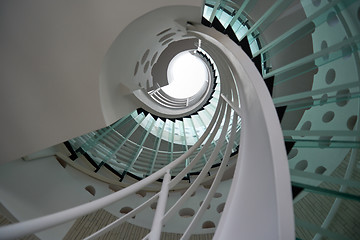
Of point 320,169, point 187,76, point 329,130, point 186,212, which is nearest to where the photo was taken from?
point 329,130

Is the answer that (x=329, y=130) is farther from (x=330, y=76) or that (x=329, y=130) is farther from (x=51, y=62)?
(x=51, y=62)

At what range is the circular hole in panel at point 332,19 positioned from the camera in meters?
1.49

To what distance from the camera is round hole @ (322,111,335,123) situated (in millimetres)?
1710

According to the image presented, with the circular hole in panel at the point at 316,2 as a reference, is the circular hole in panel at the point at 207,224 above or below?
below

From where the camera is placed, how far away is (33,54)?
2.80 metres

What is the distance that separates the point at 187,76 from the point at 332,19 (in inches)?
423

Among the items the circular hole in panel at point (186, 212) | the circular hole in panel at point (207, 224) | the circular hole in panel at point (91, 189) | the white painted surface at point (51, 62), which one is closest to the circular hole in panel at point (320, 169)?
the white painted surface at point (51, 62)

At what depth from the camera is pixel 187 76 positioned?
12.1 metres

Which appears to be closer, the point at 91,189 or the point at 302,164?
the point at 302,164

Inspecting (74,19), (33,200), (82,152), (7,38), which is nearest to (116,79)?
(74,19)

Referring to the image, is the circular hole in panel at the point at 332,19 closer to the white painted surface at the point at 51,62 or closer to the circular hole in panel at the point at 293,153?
the circular hole in panel at the point at 293,153

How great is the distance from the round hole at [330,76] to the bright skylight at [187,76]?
26.9ft

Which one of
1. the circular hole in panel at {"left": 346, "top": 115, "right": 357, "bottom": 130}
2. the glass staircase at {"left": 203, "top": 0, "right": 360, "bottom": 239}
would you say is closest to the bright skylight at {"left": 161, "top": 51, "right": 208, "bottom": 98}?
the glass staircase at {"left": 203, "top": 0, "right": 360, "bottom": 239}

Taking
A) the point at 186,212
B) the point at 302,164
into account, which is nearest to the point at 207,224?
the point at 186,212
